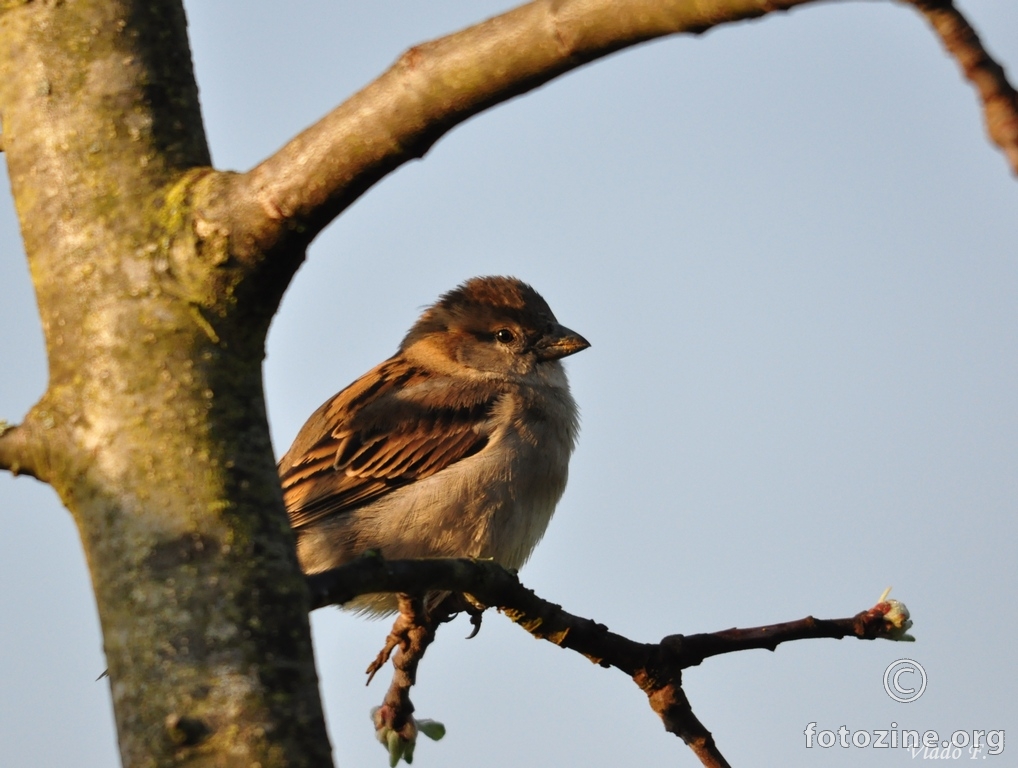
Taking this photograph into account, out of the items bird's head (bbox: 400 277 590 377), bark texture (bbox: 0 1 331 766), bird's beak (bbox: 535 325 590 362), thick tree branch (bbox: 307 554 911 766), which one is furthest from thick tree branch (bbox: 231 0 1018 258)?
bird's beak (bbox: 535 325 590 362)

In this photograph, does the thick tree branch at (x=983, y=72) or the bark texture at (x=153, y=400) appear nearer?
the thick tree branch at (x=983, y=72)

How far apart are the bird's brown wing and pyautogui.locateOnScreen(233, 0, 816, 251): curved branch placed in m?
4.11

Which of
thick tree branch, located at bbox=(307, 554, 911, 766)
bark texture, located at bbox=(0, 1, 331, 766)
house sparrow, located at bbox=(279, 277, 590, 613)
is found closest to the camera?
bark texture, located at bbox=(0, 1, 331, 766)

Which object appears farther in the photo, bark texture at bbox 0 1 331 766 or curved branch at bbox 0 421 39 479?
curved branch at bbox 0 421 39 479

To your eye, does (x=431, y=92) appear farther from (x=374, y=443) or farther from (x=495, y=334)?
(x=495, y=334)

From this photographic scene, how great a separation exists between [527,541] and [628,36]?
4595 millimetres

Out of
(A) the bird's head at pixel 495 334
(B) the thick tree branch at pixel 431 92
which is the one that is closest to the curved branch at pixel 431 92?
(B) the thick tree branch at pixel 431 92

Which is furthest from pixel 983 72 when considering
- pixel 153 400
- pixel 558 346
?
pixel 558 346

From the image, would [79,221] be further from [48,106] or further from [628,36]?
[628,36]

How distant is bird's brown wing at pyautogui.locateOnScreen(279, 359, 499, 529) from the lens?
659 cm

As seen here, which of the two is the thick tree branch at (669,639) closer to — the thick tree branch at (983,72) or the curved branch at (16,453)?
the curved branch at (16,453)

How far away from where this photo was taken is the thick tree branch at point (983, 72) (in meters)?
1.54

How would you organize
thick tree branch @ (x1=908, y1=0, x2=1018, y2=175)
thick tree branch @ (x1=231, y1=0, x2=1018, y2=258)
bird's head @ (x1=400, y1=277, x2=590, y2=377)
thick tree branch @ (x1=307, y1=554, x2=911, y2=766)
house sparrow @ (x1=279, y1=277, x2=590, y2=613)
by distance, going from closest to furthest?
thick tree branch @ (x1=908, y1=0, x2=1018, y2=175) → thick tree branch @ (x1=231, y1=0, x2=1018, y2=258) → thick tree branch @ (x1=307, y1=554, x2=911, y2=766) → house sparrow @ (x1=279, y1=277, x2=590, y2=613) → bird's head @ (x1=400, y1=277, x2=590, y2=377)

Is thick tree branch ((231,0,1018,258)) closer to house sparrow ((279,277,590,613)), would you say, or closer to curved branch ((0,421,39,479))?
curved branch ((0,421,39,479))
